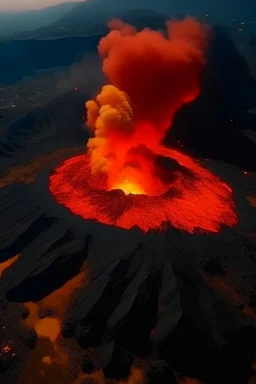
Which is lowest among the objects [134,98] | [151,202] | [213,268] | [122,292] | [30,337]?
[213,268]

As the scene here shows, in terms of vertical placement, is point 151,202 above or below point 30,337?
above

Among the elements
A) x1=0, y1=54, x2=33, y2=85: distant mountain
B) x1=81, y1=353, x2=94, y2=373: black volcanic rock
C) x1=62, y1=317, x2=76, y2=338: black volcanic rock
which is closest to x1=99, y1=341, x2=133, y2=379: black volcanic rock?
x1=81, y1=353, x2=94, y2=373: black volcanic rock

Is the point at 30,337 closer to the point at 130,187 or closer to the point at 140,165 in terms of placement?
the point at 130,187

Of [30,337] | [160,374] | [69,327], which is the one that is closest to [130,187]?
[69,327]

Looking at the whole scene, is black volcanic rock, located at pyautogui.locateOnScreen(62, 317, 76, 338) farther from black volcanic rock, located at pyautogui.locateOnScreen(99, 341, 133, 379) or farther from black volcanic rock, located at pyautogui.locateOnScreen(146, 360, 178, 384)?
black volcanic rock, located at pyautogui.locateOnScreen(146, 360, 178, 384)

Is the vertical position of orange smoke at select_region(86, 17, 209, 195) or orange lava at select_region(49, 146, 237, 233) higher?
orange smoke at select_region(86, 17, 209, 195)

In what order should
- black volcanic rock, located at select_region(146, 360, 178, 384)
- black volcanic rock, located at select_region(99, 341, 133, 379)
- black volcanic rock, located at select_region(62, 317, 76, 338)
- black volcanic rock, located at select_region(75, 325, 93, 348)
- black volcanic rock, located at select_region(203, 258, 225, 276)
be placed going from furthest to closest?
black volcanic rock, located at select_region(203, 258, 225, 276)
black volcanic rock, located at select_region(62, 317, 76, 338)
black volcanic rock, located at select_region(75, 325, 93, 348)
black volcanic rock, located at select_region(99, 341, 133, 379)
black volcanic rock, located at select_region(146, 360, 178, 384)
